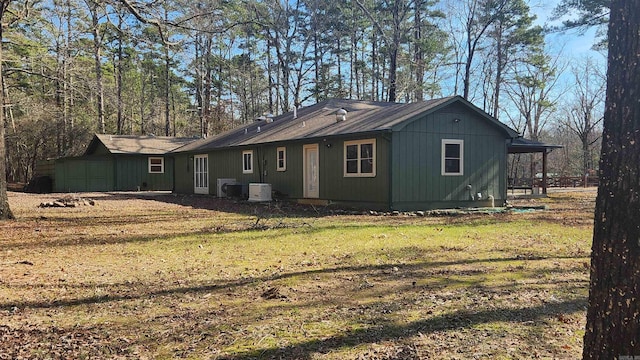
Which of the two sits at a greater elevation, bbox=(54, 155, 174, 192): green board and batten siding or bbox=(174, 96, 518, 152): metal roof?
bbox=(174, 96, 518, 152): metal roof

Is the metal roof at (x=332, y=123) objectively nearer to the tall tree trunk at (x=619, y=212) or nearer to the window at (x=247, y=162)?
the window at (x=247, y=162)

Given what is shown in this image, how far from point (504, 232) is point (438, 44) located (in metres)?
26.2

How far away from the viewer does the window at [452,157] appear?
14.2 meters

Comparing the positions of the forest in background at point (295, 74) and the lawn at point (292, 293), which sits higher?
the forest in background at point (295, 74)

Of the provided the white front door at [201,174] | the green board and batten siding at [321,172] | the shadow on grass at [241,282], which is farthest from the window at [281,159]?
the shadow on grass at [241,282]

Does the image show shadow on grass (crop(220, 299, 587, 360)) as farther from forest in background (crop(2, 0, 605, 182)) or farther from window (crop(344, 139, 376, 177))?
forest in background (crop(2, 0, 605, 182))

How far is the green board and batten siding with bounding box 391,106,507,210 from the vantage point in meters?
13.5

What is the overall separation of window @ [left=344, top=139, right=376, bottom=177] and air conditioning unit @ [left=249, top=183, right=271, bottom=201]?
387cm

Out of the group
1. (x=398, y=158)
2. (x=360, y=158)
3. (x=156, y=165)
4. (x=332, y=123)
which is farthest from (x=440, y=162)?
(x=156, y=165)

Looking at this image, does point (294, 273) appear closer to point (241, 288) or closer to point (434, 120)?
point (241, 288)

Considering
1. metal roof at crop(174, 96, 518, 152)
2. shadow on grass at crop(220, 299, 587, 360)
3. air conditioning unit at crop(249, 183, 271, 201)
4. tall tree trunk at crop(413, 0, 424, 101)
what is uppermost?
tall tree trunk at crop(413, 0, 424, 101)

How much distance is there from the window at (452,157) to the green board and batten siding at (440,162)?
0.12 m

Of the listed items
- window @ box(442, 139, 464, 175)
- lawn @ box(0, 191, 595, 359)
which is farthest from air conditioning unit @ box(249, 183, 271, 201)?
lawn @ box(0, 191, 595, 359)

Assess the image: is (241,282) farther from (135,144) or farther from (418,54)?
(418,54)
